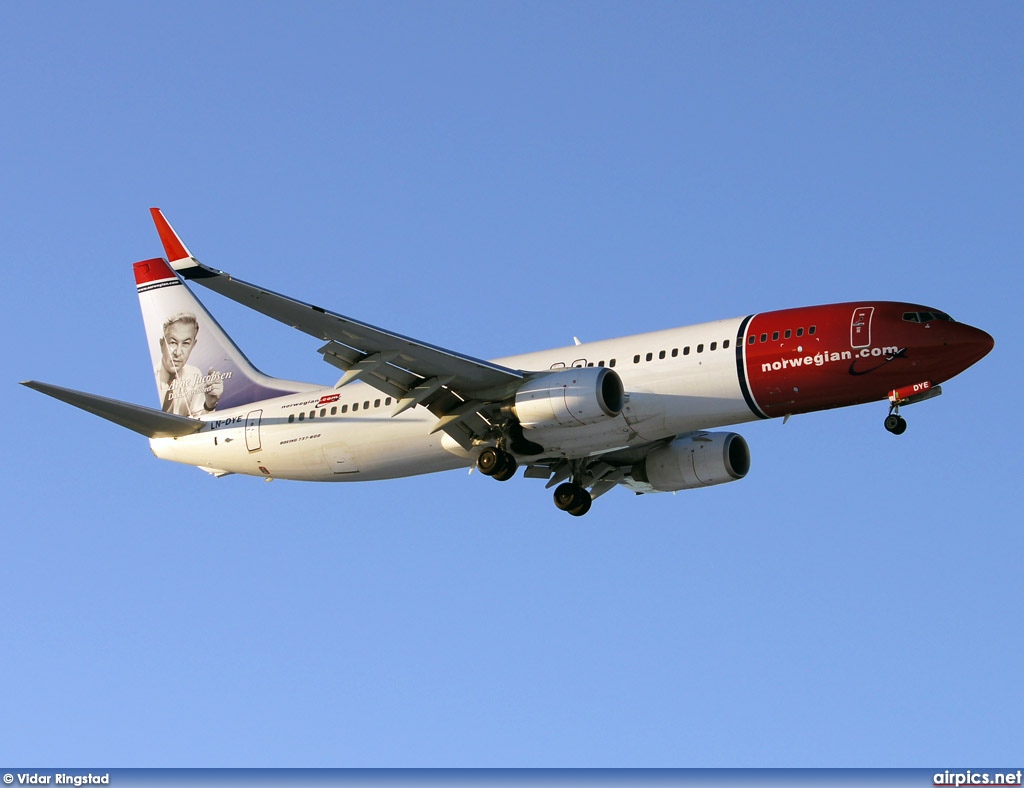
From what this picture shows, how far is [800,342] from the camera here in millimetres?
35969

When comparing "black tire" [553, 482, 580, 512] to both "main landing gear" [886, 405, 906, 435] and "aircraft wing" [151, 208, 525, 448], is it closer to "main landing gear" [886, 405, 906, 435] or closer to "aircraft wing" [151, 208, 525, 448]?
"aircraft wing" [151, 208, 525, 448]

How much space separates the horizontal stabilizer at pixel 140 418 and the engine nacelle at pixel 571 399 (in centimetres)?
1178

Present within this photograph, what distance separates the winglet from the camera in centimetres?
3303

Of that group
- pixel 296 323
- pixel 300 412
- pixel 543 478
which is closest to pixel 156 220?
pixel 296 323

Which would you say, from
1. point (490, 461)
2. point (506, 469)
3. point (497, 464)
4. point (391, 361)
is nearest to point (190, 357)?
point (391, 361)

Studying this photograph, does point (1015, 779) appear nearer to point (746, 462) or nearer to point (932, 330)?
point (932, 330)

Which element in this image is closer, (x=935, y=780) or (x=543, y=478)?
(x=935, y=780)

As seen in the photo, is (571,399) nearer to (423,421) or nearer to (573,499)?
(423,421)

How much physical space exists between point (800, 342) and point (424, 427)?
10220 mm

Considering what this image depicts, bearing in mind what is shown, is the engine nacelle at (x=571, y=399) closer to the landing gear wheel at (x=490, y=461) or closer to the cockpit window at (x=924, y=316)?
the landing gear wheel at (x=490, y=461)

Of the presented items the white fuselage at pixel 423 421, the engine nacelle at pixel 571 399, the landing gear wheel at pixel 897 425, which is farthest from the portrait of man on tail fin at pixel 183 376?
the landing gear wheel at pixel 897 425

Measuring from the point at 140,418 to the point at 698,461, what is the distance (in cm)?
1625

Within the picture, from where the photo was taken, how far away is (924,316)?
3575 cm

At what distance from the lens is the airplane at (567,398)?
116 ft
